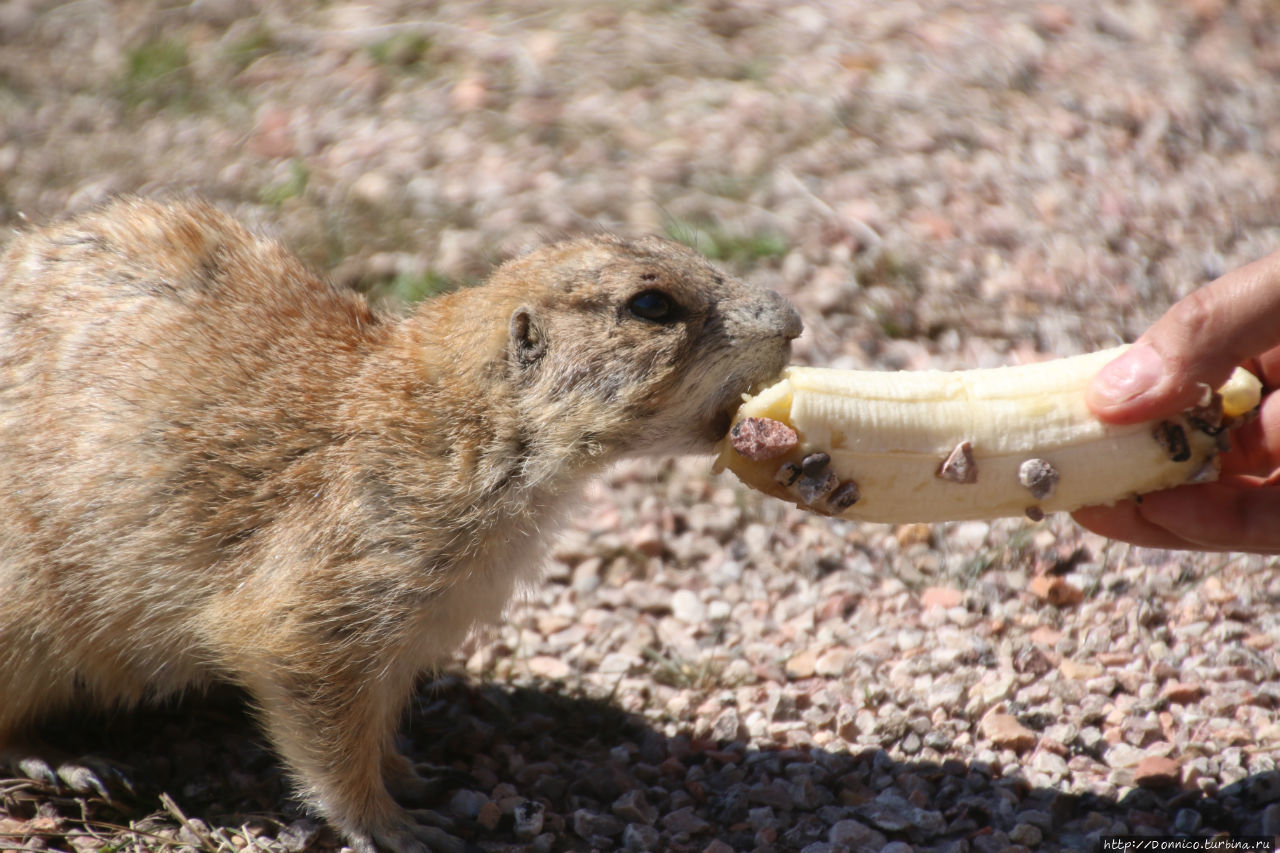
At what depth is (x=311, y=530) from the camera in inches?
148

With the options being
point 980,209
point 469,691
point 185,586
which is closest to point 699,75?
point 980,209

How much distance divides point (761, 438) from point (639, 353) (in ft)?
1.57

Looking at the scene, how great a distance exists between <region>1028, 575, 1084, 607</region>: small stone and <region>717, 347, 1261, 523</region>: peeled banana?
1.06 m

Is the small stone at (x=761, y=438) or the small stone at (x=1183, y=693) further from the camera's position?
the small stone at (x=1183, y=693)

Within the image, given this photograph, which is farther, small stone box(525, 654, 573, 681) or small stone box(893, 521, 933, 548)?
small stone box(893, 521, 933, 548)

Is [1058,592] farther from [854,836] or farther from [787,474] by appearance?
[787,474]

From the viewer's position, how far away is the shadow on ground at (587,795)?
383cm

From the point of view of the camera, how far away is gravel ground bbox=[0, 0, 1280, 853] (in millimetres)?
4078

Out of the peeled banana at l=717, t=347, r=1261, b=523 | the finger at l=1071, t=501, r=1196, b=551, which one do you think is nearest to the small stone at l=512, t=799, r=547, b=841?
the peeled banana at l=717, t=347, r=1261, b=523

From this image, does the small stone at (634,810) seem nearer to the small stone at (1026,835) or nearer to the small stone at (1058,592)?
the small stone at (1026,835)

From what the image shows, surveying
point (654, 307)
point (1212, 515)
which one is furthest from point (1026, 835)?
point (654, 307)

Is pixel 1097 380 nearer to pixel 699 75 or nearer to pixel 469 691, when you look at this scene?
pixel 469 691

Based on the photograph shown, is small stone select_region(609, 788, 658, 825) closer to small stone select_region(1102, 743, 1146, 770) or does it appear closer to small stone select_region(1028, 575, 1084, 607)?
small stone select_region(1102, 743, 1146, 770)

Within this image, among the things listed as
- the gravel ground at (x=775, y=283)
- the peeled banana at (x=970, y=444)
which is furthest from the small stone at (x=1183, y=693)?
the peeled banana at (x=970, y=444)
